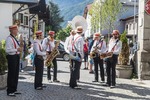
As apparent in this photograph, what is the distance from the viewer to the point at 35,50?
1124 centimetres

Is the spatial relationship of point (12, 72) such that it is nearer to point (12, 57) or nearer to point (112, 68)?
point (12, 57)

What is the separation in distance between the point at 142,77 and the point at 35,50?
5.22m

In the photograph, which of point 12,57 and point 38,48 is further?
point 38,48

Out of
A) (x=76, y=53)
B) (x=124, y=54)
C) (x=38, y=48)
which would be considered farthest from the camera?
(x=124, y=54)

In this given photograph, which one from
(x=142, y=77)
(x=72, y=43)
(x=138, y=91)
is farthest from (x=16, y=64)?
(x=142, y=77)

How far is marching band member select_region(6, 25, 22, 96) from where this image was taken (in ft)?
32.5

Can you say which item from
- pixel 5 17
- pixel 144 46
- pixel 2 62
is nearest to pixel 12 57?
pixel 2 62

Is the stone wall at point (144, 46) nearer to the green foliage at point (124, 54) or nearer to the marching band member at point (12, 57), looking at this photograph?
the green foliage at point (124, 54)

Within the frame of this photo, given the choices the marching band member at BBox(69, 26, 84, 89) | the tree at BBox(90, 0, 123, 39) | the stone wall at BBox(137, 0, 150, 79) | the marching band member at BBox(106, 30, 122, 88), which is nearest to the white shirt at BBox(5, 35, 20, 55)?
the marching band member at BBox(69, 26, 84, 89)

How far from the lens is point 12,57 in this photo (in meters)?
9.97

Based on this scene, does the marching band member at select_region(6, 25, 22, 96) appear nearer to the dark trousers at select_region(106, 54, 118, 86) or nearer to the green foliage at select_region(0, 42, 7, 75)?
the green foliage at select_region(0, 42, 7, 75)

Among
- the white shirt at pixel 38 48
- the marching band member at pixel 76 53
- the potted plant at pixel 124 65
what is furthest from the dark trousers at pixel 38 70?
the potted plant at pixel 124 65

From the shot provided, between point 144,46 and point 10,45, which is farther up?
point 144,46

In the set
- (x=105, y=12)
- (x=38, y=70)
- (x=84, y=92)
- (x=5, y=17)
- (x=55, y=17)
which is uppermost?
(x=55, y=17)
